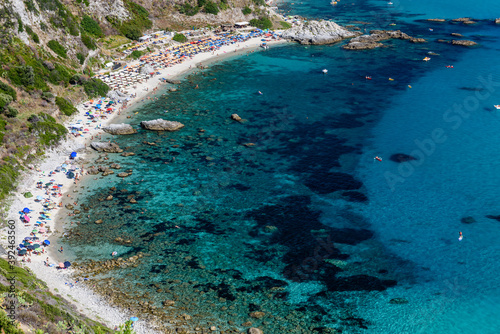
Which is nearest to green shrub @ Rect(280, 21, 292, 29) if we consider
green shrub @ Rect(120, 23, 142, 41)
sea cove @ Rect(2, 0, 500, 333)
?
sea cove @ Rect(2, 0, 500, 333)

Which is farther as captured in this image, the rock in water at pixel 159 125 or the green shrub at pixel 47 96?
the rock in water at pixel 159 125

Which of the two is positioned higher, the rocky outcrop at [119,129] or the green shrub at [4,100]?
the green shrub at [4,100]

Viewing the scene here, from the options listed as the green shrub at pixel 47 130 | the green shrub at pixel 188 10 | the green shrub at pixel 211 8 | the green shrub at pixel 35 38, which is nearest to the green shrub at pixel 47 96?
the green shrub at pixel 47 130

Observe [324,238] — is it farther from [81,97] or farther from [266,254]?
[81,97]

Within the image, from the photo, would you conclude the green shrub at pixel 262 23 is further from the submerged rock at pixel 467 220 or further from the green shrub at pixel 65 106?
the submerged rock at pixel 467 220

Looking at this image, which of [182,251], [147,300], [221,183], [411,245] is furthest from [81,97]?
[411,245]

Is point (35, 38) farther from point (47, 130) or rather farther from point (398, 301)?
point (398, 301)

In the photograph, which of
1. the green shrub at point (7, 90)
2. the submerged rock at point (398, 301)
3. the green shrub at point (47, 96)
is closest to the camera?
the submerged rock at point (398, 301)

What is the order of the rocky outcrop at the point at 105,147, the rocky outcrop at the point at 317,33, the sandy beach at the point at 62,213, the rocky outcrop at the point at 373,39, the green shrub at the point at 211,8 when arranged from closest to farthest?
the sandy beach at the point at 62,213 < the rocky outcrop at the point at 105,147 < the rocky outcrop at the point at 373,39 < the rocky outcrop at the point at 317,33 < the green shrub at the point at 211,8
